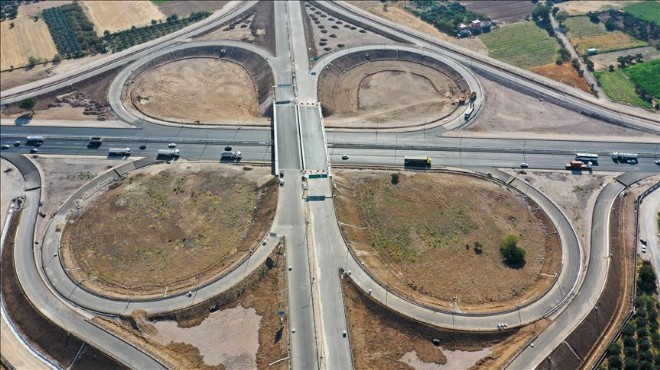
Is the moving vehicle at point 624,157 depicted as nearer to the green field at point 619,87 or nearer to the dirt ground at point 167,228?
the green field at point 619,87

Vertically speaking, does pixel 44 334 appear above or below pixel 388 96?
below

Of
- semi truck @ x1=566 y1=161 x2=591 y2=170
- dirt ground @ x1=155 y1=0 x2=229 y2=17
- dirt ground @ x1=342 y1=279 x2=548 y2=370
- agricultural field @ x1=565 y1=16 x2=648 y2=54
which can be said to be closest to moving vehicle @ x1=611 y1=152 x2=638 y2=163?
semi truck @ x1=566 y1=161 x2=591 y2=170

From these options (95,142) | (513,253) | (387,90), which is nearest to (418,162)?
(513,253)

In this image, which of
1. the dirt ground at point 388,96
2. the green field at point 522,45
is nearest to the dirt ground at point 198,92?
the dirt ground at point 388,96

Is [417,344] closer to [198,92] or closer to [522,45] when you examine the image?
[198,92]

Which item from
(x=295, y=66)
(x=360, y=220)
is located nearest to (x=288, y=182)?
(x=360, y=220)

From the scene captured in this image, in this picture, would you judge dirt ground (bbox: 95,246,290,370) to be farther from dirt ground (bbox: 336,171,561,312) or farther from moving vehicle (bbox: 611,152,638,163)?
moving vehicle (bbox: 611,152,638,163)
